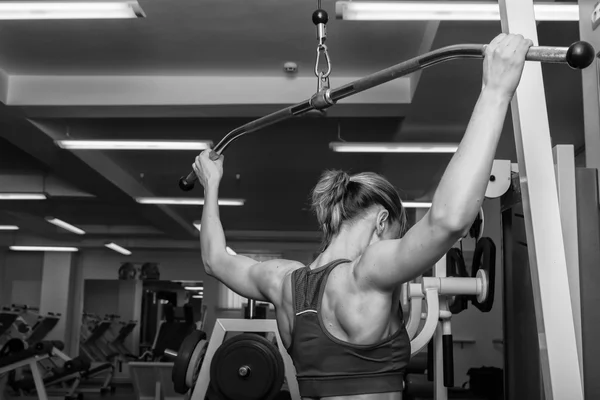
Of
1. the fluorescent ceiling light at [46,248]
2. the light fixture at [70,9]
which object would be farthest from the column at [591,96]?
the fluorescent ceiling light at [46,248]

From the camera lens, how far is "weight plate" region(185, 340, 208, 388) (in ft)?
11.4

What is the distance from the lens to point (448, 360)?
2502mm

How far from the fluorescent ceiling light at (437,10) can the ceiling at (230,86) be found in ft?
1.65

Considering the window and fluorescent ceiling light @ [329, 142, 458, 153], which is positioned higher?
fluorescent ceiling light @ [329, 142, 458, 153]

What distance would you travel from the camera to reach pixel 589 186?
189 cm

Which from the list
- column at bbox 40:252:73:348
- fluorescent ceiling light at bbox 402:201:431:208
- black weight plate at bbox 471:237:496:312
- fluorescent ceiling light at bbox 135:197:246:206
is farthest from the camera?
column at bbox 40:252:73:348

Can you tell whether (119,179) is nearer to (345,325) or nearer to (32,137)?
(32,137)

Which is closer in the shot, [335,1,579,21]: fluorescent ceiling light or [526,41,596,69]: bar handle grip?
[526,41,596,69]: bar handle grip

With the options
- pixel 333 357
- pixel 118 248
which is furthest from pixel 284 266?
pixel 118 248

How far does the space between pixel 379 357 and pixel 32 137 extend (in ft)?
15.7

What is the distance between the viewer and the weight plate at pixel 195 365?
3474 millimetres

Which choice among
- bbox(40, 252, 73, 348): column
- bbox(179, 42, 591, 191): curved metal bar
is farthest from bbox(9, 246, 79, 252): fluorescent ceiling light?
bbox(179, 42, 591, 191): curved metal bar

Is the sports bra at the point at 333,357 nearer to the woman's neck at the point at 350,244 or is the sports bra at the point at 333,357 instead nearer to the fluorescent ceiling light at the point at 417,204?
the woman's neck at the point at 350,244

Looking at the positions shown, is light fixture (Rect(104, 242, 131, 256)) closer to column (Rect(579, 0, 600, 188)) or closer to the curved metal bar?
column (Rect(579, 0, 600, 188))
